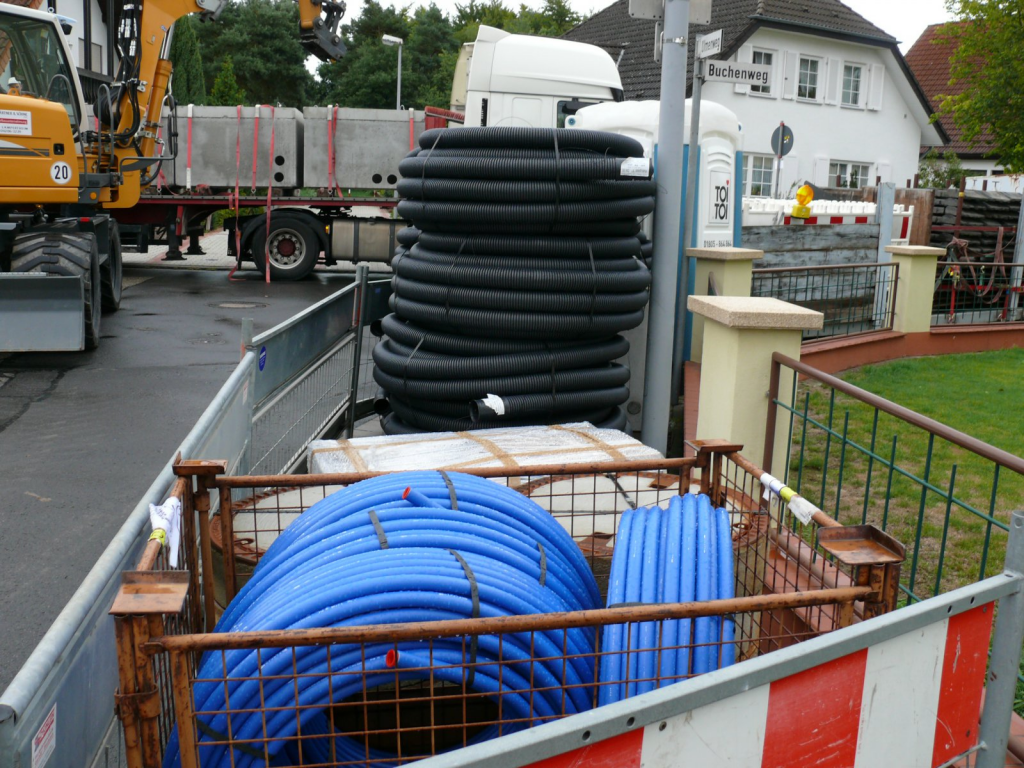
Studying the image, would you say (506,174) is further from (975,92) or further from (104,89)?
(975,92)

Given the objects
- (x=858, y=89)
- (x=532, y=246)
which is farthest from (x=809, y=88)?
(x=532, y=246)

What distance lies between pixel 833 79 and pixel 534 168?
90.1 feet

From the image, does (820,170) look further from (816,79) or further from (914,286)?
(914,286)

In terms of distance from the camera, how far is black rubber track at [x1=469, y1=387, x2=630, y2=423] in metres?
5.43

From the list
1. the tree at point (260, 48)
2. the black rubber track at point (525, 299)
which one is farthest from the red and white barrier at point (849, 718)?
the tree at point (260, 48)

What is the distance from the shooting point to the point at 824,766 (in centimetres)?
211

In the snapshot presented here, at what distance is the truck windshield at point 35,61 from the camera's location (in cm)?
1079

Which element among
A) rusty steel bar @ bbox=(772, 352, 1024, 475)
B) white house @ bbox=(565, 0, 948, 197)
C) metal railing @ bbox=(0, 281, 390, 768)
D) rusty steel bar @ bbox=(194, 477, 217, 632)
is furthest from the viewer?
white house @ bbox=(565, 0, 948, 197)

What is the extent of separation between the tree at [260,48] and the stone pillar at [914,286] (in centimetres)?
4926

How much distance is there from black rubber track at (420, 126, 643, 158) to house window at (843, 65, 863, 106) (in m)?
27.6

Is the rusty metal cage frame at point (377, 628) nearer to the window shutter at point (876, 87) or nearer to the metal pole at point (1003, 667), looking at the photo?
the metal pole at point (1003, 667)

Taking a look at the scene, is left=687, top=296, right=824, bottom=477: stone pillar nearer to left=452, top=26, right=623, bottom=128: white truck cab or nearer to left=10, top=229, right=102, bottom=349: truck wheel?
left=10, top=229, right=102, bottom=349: truck wheel

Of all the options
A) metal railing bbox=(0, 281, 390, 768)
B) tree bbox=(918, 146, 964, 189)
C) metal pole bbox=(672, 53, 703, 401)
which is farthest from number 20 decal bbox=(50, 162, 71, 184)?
tree bbox=(918, 146, 964, 189)

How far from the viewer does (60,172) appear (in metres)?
10.7
